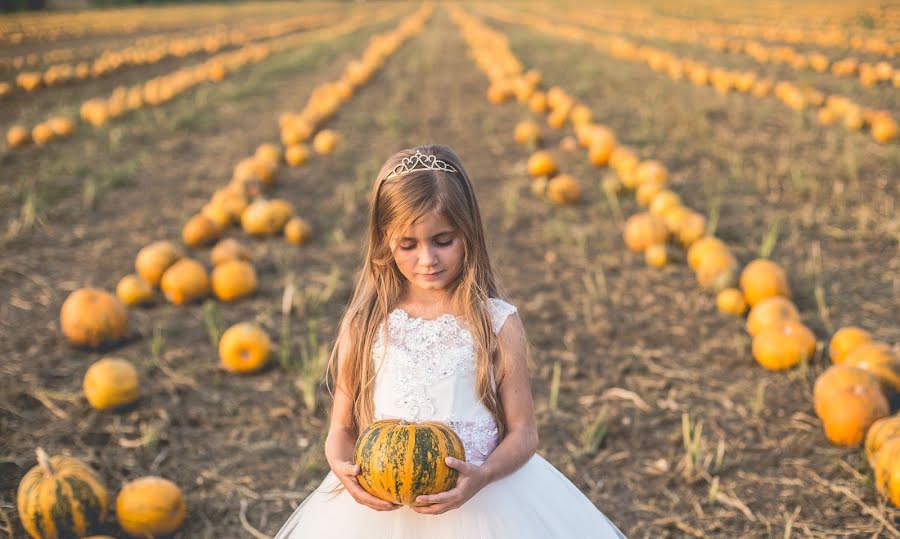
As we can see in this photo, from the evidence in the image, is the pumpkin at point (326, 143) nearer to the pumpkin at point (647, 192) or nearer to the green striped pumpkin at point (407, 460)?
the pumpkin at point (647, 192)

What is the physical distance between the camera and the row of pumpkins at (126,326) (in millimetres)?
3344

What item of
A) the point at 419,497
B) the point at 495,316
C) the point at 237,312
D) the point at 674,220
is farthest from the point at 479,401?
the point at 674,220

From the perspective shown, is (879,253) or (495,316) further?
(879,253)

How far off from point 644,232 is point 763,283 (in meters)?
1.43

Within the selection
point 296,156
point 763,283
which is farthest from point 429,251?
point 296,156

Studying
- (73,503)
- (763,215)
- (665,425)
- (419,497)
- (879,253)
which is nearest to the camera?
(419,497)

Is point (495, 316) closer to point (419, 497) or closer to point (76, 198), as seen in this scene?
point (419, 497)

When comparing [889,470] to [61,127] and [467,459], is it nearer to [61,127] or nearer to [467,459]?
[467,459]

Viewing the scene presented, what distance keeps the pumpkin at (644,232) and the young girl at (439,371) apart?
4313 millimetres

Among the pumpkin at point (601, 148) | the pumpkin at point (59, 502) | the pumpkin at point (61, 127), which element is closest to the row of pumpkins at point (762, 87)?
the pumpkin at point (601, 148)

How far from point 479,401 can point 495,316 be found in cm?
30

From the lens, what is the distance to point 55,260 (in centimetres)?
686

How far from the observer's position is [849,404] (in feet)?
13.1

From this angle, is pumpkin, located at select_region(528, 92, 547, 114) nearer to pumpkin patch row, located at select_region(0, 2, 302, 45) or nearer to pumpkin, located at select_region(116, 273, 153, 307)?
pumpkin, located at select_region(116, 273, 153, 307)
